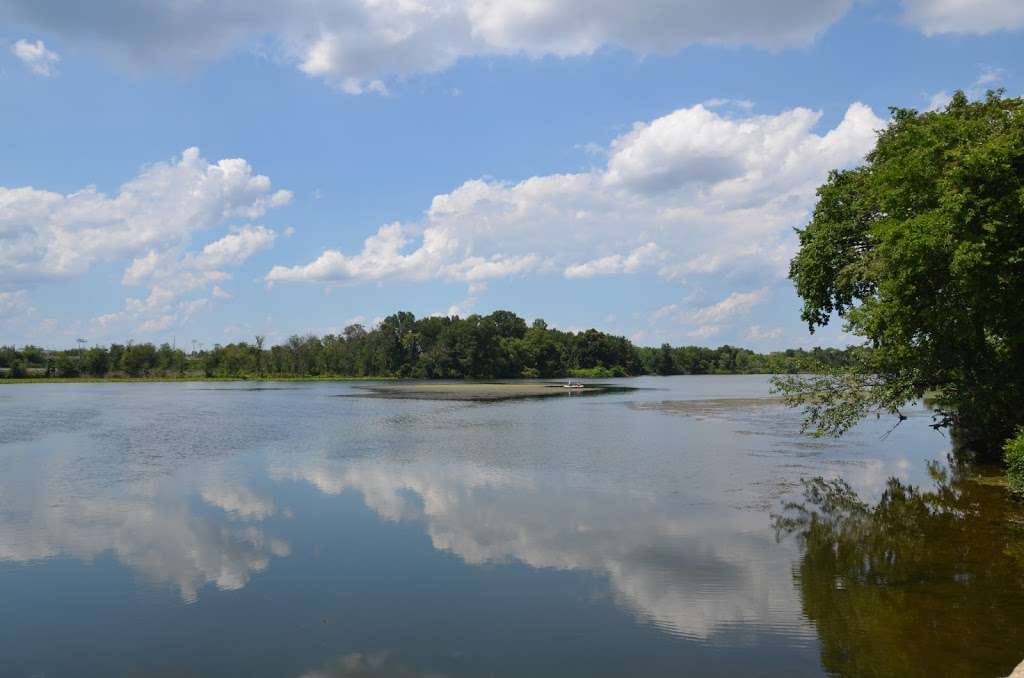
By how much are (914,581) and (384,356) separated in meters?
143

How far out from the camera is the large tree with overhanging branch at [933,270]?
1476 cm

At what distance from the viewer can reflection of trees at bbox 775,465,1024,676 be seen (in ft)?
29.2

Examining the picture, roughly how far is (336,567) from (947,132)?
18.2 m

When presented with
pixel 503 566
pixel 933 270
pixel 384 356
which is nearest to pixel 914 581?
pixel 503 566

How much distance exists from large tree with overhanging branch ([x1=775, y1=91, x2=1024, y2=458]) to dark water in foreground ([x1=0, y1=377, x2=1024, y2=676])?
9.10 feet

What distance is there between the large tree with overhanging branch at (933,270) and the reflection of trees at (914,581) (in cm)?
401

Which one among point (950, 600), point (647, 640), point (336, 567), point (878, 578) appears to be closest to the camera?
point (647, 640)

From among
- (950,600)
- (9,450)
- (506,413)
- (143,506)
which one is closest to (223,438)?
(9,450)

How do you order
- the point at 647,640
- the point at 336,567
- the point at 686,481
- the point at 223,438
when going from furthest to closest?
the point at 223,438 → the point at 686,481 → the point at 336,567 → the point at 647,640

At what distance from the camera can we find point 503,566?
1312 centimetres

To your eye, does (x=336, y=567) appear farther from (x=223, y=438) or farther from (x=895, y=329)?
(x=223, y=438)

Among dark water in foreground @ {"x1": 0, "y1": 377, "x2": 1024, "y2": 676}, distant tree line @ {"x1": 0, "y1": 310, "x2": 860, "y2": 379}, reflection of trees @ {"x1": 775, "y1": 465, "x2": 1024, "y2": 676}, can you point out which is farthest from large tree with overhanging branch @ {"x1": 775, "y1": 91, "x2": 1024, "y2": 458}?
distant tree line @ {"x1": 0, "y1": 310, "x2": 860, "y2": 379}

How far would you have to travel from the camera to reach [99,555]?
45.0 ft

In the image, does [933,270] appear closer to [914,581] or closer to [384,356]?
[914,581]
